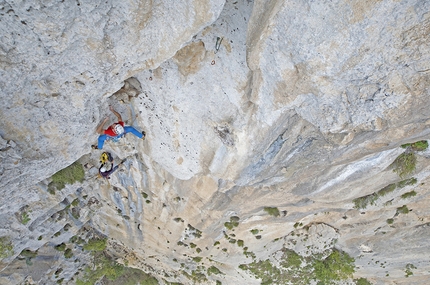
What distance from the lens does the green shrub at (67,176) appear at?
8977mm

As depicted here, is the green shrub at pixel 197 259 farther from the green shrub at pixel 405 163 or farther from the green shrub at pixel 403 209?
the green shrub at pixel 405 163

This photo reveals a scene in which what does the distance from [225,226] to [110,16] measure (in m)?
8.50

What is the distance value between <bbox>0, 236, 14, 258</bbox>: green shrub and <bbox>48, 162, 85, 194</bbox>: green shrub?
7.50 ft

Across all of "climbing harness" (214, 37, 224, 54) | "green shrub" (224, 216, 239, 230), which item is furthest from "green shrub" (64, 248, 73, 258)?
"climbing harness" (214, 37, 224, 54)

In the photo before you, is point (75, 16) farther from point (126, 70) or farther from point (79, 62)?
point (126, 70)

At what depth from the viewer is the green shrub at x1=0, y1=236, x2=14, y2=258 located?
31.0 feet

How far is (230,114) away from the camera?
638 centimetres

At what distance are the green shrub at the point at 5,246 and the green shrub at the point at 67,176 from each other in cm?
229

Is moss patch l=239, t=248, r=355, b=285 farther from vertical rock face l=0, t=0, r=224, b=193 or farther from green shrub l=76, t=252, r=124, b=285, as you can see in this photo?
vertical rock face l=0, t=0, r=224, b=193

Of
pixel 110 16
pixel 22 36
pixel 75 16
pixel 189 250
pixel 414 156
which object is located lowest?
pixel 22 36

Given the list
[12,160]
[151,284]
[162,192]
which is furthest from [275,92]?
[151,284]

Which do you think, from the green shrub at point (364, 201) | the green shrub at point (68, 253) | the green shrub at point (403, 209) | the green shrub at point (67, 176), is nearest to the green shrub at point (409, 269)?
the green shrub at point (403, 209)

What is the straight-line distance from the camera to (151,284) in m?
17.0

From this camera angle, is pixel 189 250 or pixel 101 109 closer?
pixel 101 109
